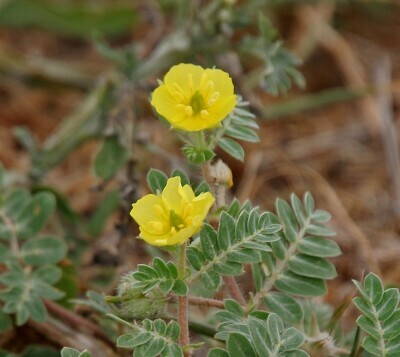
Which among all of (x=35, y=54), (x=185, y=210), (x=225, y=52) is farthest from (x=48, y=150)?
(x=185, y=210)

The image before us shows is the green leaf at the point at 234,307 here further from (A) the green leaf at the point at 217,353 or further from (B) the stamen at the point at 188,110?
(B) the stamen at the point at 188,110

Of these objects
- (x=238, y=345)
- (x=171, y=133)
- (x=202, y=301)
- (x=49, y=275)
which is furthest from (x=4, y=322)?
(x=171, y=133)

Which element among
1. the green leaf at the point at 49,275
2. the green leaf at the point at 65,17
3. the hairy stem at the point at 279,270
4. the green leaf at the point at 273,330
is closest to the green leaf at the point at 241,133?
the hairy stem at the point at 279,270

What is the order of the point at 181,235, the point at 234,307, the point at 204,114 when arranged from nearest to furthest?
the point at 181,235, the point at 204,114, the point at 234,307

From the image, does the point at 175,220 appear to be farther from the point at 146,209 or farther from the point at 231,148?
the point at 231,148

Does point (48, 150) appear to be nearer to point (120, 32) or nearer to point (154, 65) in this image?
point (154, 65)

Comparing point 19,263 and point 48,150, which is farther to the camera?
point 48,150

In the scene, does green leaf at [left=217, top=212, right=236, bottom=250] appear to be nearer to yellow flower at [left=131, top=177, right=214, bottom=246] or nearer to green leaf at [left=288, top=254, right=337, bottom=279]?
yellow flower at [left=131, top=177, right=214, bottom=246]
